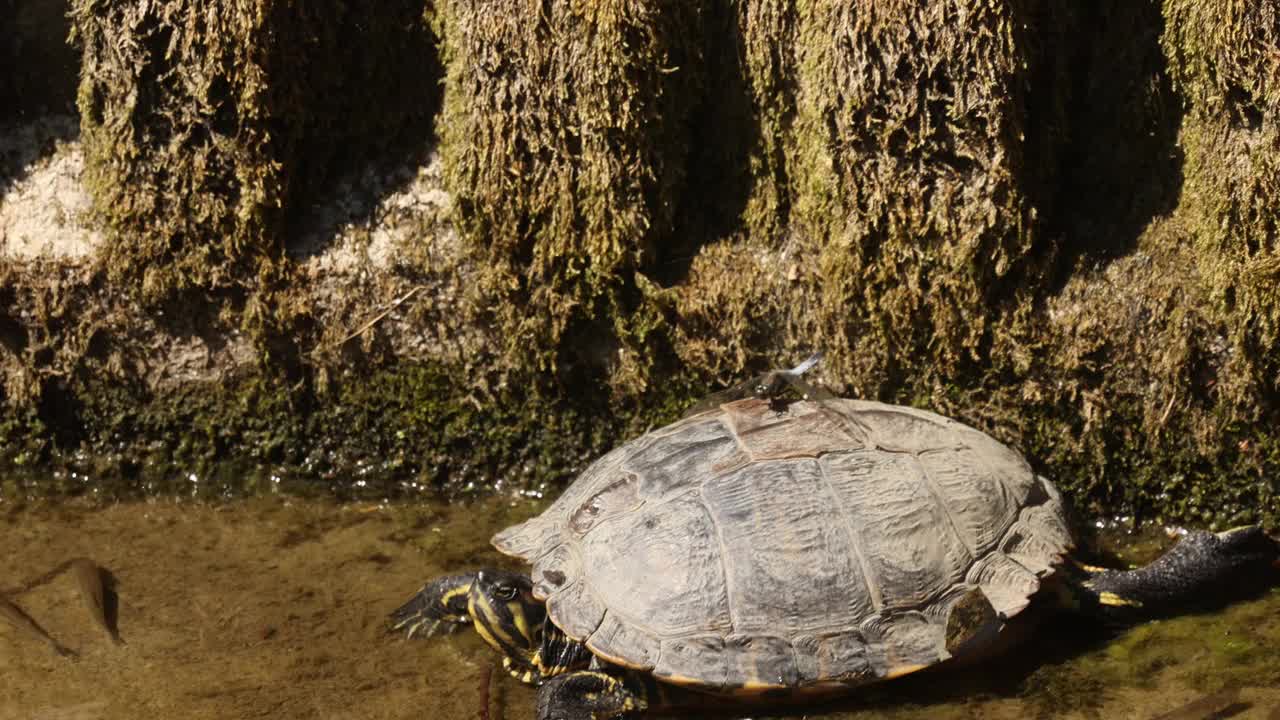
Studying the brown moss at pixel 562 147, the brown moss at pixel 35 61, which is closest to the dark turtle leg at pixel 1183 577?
the brown moss at pixel 562 147

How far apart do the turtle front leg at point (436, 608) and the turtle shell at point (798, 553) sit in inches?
15.1

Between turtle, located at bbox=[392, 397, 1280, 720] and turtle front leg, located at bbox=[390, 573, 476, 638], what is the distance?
0.06ft

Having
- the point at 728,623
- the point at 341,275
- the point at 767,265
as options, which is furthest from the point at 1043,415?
the point at 341,275

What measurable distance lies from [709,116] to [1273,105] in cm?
230

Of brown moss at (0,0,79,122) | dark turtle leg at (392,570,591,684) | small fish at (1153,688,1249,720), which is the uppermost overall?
brown moss at (0,0,79,122)

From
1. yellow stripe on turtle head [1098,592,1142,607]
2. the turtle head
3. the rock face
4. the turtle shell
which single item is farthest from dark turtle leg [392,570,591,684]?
yellow stripe on turtle head [1098,592,1142,607]

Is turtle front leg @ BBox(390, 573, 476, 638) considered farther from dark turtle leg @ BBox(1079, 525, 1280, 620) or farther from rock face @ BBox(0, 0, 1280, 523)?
dark turtle leg @ BBox(1079, 525, 1280, 620)

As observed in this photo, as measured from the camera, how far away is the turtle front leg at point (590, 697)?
432 cm

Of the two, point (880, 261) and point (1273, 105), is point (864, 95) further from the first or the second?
point (1273, 105)

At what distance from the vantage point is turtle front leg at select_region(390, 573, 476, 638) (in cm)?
483

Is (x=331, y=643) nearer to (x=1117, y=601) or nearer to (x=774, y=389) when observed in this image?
(x=774, y=389)

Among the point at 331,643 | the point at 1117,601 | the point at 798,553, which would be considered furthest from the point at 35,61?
the point at 1117,601

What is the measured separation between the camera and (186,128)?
18.5 ft

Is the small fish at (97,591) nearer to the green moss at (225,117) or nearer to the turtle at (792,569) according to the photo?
the green moss at (225,117)
